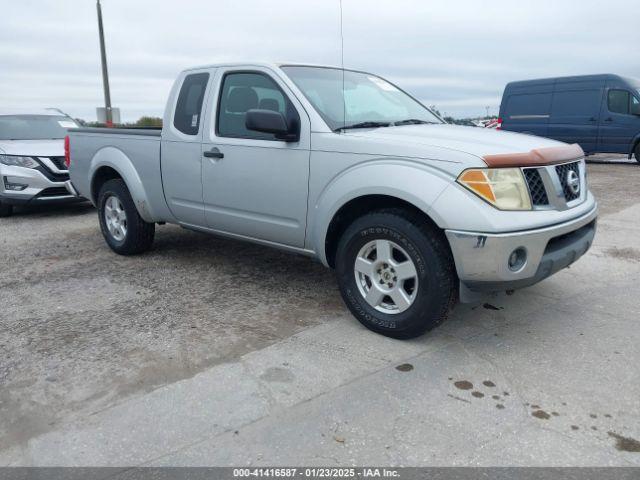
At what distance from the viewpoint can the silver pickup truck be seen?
10.3 feet

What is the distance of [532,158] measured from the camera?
3.22 meters

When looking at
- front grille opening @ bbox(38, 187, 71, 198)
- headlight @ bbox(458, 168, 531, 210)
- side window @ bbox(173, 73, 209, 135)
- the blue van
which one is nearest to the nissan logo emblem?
headlight @ bbox(458, 168, 531, 210)

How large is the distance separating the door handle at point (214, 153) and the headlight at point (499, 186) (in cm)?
203

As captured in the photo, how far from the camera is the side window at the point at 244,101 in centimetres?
412

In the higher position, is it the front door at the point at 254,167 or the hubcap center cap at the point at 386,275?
the front door at the point at 254,167

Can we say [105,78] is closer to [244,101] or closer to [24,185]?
[24,185]

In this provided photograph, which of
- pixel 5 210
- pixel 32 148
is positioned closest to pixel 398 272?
pixel 32 148

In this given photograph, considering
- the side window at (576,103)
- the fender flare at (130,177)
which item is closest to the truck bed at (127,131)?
the fender flare at (130,177)

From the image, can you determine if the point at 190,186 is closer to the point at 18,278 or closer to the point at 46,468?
the point at 18,278

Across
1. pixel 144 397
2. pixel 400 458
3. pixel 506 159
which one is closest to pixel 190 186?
pixel 144 397

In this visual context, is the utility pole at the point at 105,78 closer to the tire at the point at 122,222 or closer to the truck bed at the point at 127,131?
the truck bed at the point at 127,131

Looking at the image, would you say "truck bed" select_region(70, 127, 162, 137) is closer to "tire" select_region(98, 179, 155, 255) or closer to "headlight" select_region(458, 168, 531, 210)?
"tire" select_region(98, 179, 155, 255)

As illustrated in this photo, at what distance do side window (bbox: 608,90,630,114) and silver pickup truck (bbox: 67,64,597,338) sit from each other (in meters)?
11.7

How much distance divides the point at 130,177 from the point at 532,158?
11.9ft
